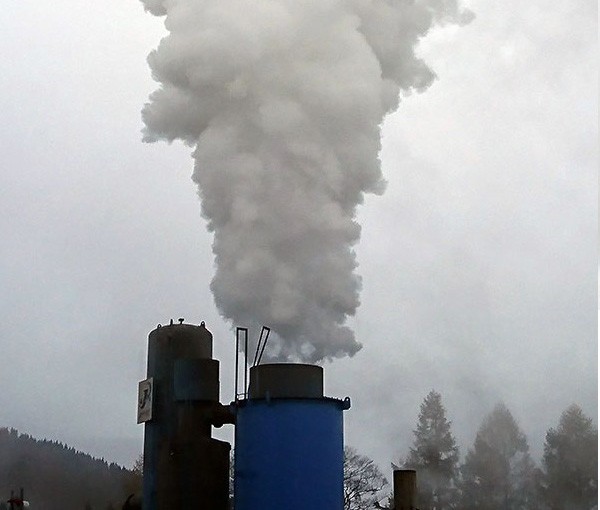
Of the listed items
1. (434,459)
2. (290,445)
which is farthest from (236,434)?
(434,459)

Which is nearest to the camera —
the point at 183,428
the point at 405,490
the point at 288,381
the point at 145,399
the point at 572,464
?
the point at 288,381

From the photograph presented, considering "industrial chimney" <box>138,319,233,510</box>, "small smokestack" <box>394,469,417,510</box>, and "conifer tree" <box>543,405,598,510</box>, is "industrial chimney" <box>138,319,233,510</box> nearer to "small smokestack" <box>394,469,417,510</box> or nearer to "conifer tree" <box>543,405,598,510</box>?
"small smokestack" <box>394,469,417,510</box>

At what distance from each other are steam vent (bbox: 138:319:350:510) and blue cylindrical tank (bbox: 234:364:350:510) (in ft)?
0.06

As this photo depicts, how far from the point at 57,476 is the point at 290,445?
985 inches

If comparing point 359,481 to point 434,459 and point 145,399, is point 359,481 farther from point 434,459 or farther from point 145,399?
point 145,399

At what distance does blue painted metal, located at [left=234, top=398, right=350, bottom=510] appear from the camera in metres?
14.2

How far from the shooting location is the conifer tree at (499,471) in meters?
33.6

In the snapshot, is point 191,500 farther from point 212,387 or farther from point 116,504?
point 116,504

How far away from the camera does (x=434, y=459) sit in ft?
112

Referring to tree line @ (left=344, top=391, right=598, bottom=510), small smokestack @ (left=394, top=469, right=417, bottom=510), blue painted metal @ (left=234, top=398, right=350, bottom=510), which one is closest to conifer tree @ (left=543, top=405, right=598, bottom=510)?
tree line @ (left=344, top=391, right=598, bottom=510)

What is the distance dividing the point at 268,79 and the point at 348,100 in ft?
5.32

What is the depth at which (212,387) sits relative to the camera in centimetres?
1620

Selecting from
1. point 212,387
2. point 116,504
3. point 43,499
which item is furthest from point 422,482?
point 212,387

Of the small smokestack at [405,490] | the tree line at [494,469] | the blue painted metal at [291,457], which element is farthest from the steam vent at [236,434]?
the tree line at [494,469]
